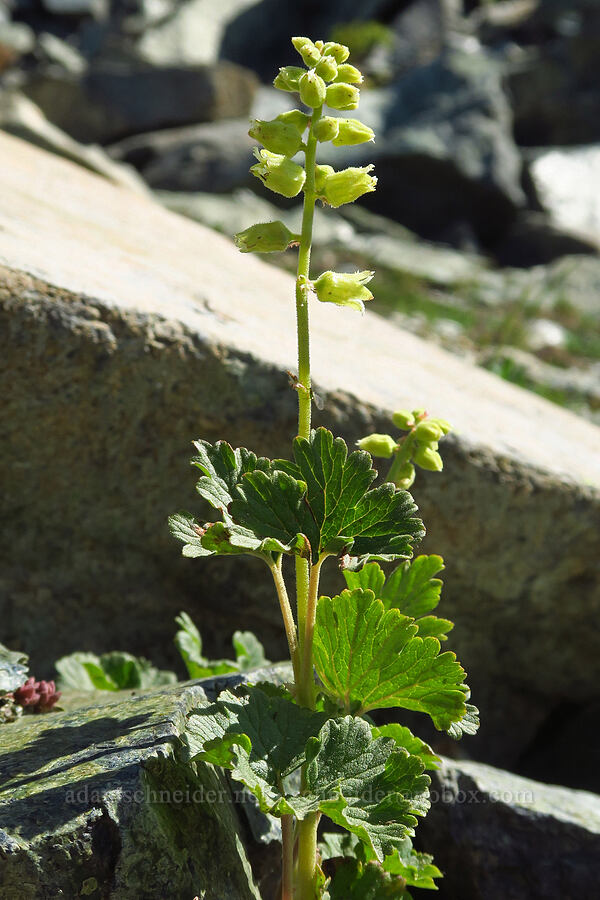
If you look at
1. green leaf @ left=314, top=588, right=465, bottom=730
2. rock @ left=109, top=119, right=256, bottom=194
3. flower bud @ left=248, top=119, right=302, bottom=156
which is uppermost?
rock @ left=109, top=119, right=256, bottom=194

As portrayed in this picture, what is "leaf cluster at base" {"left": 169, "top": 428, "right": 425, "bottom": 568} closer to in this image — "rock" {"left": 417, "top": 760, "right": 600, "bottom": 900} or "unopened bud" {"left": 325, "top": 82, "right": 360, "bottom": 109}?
"unopened bud" {"left": 325, "top": 82, "right": 360, "bottom": 109}

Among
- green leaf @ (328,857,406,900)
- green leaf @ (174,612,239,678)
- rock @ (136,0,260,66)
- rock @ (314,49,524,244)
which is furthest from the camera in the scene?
rock @ (136,0,260,66)

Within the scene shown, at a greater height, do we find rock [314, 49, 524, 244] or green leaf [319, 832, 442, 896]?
rock [314, 49, 524, 244]

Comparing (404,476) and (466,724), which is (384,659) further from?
(404,476)

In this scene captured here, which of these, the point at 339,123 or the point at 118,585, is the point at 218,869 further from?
the point at 339,123

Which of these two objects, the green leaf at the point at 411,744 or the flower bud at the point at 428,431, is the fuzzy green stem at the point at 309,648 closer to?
the green leaf at the point at 411,744

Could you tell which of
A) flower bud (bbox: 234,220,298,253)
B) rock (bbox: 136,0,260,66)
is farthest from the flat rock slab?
rock (bbox: 136,0,260,66)

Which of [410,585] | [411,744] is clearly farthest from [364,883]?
[410,585]
